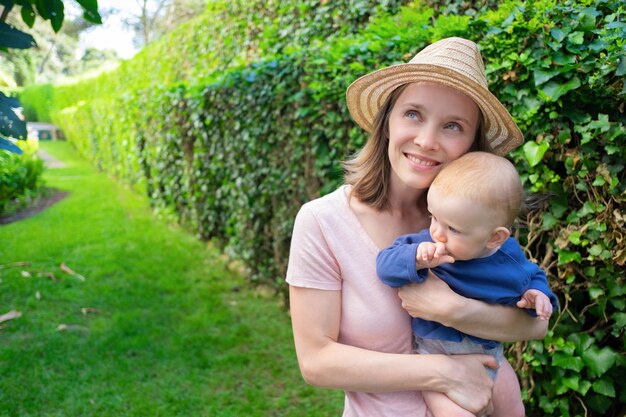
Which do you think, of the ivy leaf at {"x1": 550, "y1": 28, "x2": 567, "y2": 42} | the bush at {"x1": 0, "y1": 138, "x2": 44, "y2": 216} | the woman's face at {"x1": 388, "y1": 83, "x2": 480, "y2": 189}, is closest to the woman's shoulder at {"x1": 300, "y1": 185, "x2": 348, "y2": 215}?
the woman's face at {"x1": 388, "y1": 83, "x2": 480, "y2": 189}

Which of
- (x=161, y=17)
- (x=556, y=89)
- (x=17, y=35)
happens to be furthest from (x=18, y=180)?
(x=161, y=17)

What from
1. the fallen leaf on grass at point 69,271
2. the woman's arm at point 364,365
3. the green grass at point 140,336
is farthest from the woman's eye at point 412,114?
the fallen leaf on grass at point 69,271

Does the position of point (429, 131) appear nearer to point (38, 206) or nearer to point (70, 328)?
point (70, 328)

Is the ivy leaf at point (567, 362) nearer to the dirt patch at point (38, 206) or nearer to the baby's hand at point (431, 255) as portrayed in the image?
the baby's hand at point (431, 255)

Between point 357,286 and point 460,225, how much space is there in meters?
0.37

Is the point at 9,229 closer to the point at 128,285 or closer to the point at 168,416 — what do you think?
the point at 128,285

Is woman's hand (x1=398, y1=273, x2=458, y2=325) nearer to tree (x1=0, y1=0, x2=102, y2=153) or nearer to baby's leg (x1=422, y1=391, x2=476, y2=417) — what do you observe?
baby's leg (x1=422, y1=391, x2=476, y2=417)

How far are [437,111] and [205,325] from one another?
386 centimetres

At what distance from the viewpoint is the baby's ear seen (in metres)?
1.42

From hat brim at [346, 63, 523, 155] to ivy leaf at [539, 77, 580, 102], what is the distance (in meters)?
0.61

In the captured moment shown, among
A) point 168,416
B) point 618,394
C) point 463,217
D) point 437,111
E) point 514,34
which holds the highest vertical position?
point 514,34

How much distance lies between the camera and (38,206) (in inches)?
383


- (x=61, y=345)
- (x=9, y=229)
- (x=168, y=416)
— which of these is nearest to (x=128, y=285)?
(x=61, y=345)

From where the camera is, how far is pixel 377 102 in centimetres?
177
